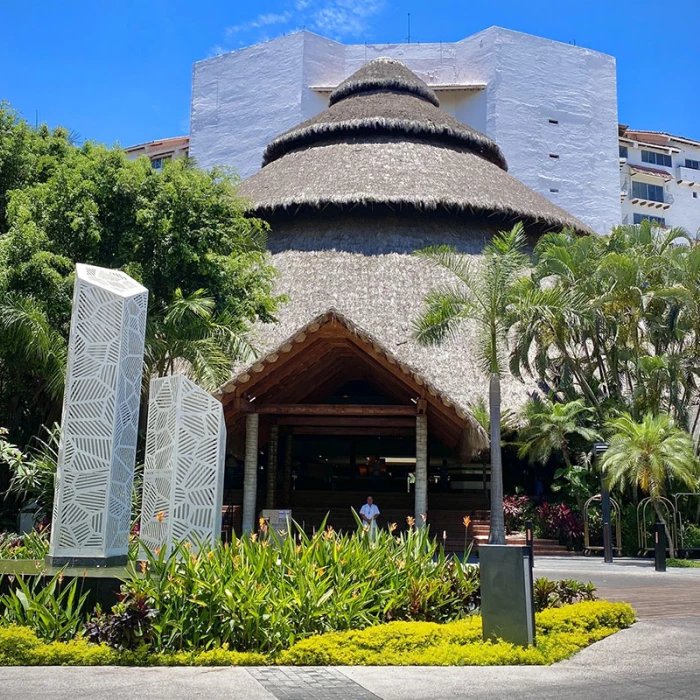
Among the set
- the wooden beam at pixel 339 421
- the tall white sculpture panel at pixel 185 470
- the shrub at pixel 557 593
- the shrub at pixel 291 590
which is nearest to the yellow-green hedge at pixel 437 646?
Answer: the shrub at pixel 291 590

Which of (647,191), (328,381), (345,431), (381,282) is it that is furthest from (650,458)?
(647,191)

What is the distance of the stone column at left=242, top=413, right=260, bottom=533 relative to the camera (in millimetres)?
18578

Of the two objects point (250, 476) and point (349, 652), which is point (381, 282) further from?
point (349, 652)

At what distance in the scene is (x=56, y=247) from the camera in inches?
758

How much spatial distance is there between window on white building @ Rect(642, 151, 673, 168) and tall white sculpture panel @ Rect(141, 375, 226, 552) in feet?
193

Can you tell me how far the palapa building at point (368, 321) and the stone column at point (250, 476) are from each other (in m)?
0.04

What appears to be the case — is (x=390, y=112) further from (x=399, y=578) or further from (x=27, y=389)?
(x=399, y=578)

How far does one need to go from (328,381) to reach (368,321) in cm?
303

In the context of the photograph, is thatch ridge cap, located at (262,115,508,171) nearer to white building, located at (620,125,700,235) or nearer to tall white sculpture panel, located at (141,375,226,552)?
white building, located at (620,125,700,235)

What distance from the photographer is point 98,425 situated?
9.19 metres

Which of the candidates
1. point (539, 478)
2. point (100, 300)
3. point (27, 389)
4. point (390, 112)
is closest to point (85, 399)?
point (100, 300)

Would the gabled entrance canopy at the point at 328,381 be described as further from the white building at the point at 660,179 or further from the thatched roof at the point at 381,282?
the white building at the point at 660,179

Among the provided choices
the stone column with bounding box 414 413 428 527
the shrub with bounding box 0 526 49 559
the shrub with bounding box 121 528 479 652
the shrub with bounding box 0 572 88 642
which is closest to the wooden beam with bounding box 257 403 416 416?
the stone column with bounding box 414 413 428 527

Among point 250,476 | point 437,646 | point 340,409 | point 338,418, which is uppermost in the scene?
point 338,418
